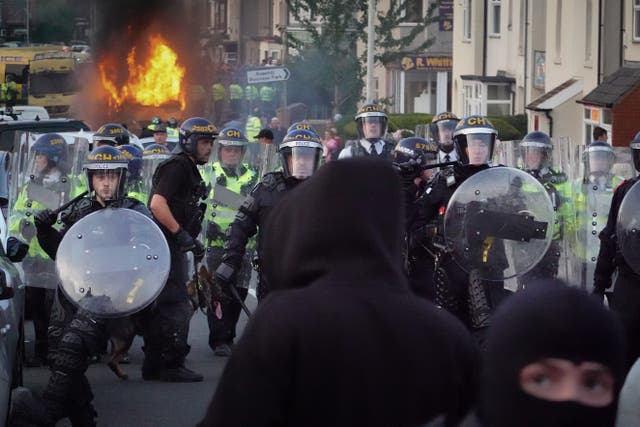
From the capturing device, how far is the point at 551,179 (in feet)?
39.0

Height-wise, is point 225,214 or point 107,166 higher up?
point 107,166

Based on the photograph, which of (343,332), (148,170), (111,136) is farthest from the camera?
(111,136)

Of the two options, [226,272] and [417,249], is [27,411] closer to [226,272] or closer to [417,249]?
[226,272]

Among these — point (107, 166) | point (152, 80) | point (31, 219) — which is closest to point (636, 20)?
point (31, 219)

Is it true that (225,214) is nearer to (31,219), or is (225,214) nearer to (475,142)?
(31,219)

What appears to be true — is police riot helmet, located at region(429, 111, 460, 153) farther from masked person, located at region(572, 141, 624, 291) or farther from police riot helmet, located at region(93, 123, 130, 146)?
police riot helmet, located at region(93, 123, 130, 146)

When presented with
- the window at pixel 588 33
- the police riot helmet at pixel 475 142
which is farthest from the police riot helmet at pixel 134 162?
the window at pixel 588 33

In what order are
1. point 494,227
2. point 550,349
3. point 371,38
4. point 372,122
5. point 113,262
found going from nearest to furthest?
point 550,349 < point 113,262 < point 494,227 < point 372,122 < point 371,38

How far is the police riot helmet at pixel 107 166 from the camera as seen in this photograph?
9.03 metres

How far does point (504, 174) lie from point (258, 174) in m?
3.41

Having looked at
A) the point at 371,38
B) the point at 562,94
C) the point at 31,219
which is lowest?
the point at 31,219

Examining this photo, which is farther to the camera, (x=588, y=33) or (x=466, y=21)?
(x=466, y=21)

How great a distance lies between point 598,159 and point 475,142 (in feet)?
9.82

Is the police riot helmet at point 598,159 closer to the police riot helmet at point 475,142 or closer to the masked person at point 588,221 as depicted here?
the masked person at point 588,221
